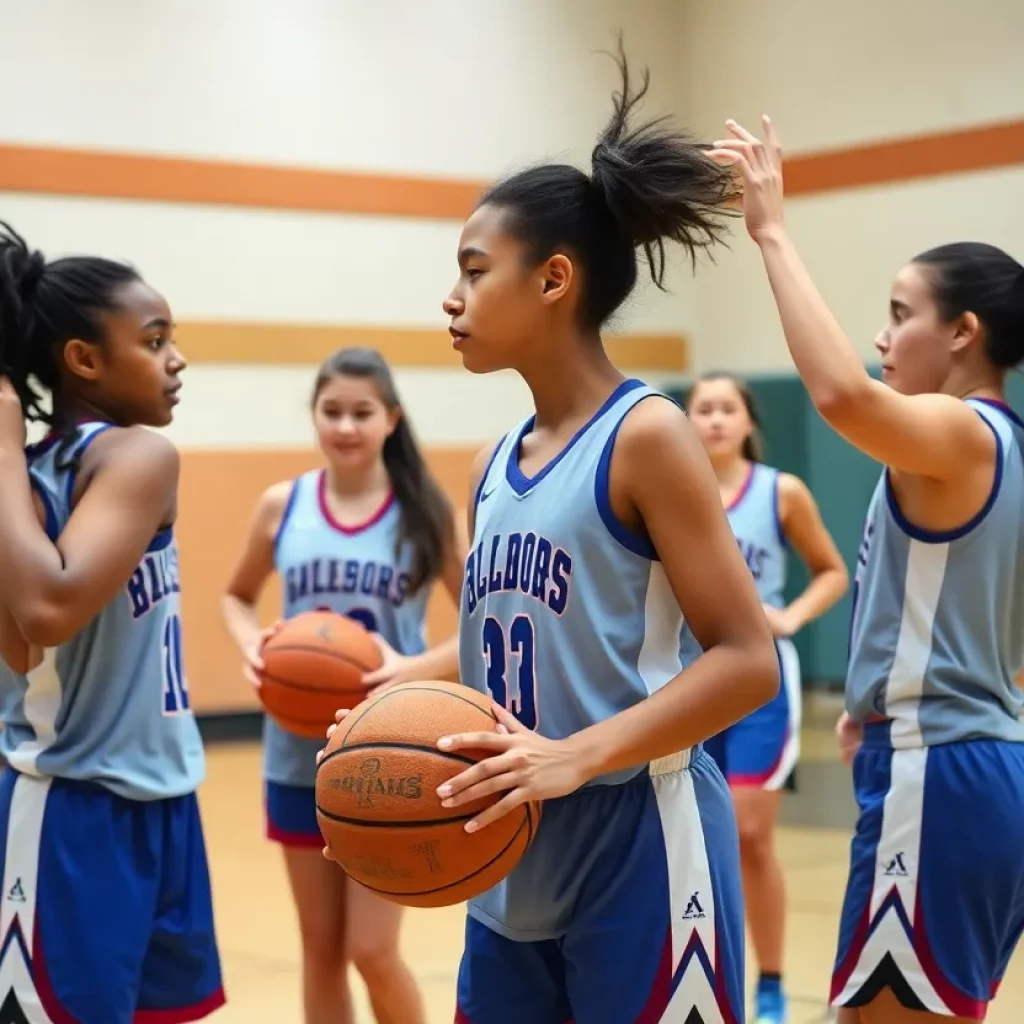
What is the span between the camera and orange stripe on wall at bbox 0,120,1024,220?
871 cm

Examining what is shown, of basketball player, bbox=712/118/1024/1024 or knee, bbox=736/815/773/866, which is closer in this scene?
basketball player, bbox=712/118/1024/1024

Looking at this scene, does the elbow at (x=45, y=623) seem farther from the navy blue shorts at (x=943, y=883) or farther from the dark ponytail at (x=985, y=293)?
the dark ponytail at (x=985, y=293)

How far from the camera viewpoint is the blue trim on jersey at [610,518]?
2.10 m

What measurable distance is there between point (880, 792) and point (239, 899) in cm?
358

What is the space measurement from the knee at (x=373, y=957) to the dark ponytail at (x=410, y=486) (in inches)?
36.1

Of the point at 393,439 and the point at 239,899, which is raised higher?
the point at 393,439

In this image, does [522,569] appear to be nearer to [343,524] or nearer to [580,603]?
[580,603]

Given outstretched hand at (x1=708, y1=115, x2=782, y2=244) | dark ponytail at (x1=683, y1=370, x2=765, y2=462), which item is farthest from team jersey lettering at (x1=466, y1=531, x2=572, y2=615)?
dark ponytail at (x1=683, y1=370, x2=765, y2=462)

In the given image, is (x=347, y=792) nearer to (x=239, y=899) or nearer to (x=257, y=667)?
(x=257, y=667)

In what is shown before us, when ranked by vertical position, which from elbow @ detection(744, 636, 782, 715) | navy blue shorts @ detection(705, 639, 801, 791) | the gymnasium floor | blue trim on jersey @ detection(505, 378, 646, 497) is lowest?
the gymnasium floor

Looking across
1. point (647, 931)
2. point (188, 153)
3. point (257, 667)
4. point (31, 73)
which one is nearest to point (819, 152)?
point (188, 153)

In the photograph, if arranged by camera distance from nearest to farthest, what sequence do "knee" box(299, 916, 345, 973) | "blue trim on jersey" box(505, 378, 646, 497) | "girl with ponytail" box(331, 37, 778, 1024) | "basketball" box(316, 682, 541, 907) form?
"basketball" box(316, 682, 541, 907)
"girl with ponytail" box(331, 37, 778, 1024)
"blue trim on jersey" box(505, 378, 646, 497)
"knee" box(299, 916, 345, 973)

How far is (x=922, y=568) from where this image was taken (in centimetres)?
279

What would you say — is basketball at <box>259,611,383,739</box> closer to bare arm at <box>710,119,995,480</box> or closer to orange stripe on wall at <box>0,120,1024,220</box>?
bare arm at <box>710,119,995,480</box>
